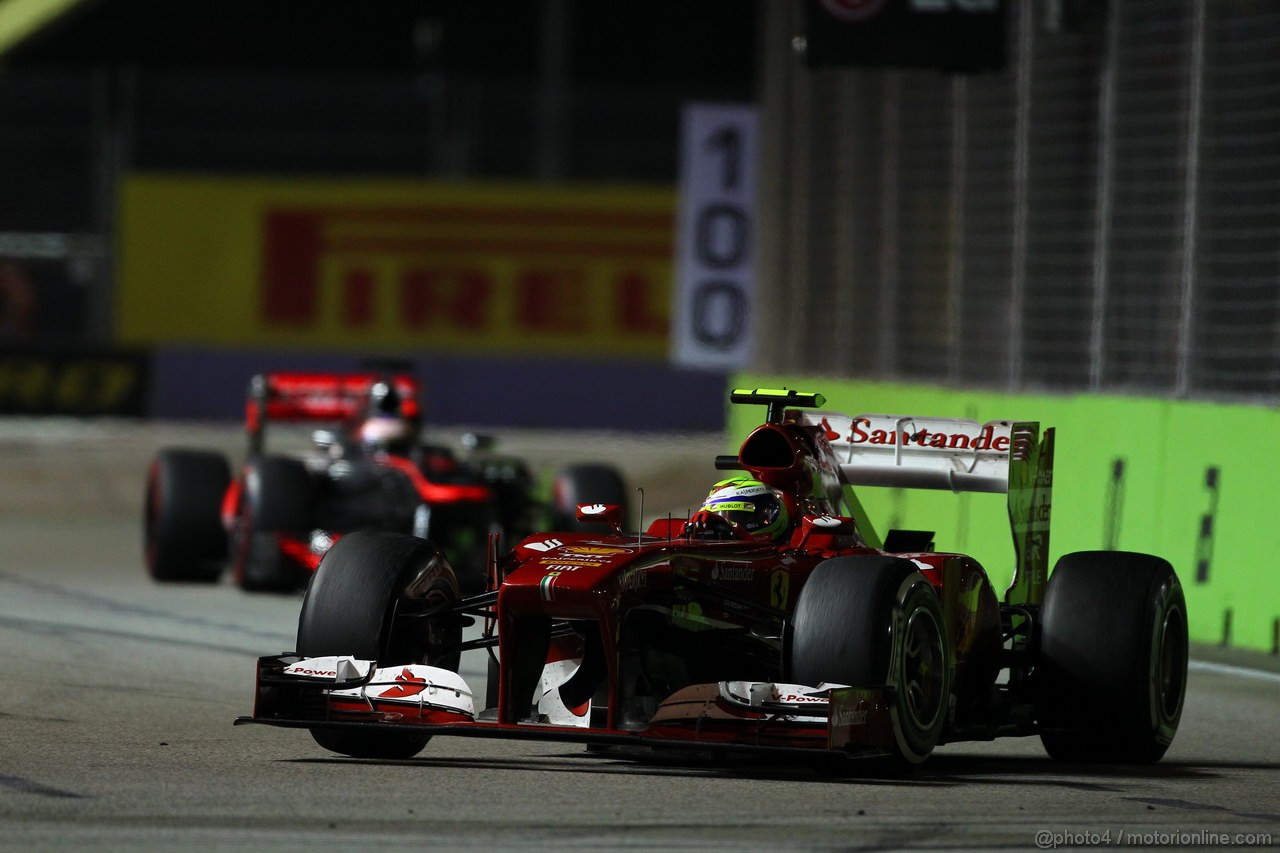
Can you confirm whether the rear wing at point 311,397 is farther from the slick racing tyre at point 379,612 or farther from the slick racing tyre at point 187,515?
the slick racing tyre at point 379,612

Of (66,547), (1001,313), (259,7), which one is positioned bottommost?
(66,547)

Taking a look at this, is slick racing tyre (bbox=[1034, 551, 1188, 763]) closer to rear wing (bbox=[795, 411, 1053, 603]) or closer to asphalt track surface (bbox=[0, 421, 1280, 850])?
asphalt track surface (bbox=[0, 421, 1280, 850])

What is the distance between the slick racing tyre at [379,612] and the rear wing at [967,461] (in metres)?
1.71

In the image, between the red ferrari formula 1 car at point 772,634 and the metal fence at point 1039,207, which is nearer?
the red ferrari formula 1 car at point 772,634

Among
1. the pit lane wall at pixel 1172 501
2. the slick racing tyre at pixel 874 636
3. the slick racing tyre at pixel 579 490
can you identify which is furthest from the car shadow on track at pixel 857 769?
the slick racing tyre at pixel 579 490

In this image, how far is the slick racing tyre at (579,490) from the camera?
1585 centimetres

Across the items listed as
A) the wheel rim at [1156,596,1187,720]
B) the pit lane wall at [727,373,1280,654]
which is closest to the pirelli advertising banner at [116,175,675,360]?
the pit lane wall at [727,373,1280,654]

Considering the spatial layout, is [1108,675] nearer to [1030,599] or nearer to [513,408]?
[1030,599]

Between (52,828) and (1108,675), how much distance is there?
3.82 metres

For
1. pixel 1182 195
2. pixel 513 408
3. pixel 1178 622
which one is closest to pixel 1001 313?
pixel 1182 195

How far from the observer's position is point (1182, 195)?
17.5 m

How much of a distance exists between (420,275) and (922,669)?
23.4m

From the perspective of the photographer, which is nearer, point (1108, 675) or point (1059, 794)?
point (1059, 794)

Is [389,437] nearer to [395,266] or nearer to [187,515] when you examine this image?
[187,515]
